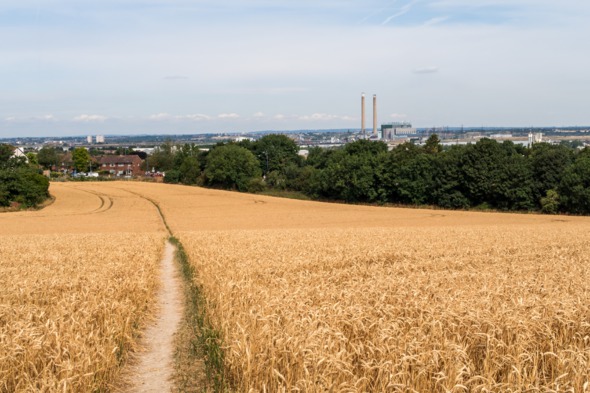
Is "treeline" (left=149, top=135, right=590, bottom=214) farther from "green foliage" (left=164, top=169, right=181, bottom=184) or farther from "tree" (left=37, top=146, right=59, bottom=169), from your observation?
"tree" (left=37, top=146, right=59, bottom=169)

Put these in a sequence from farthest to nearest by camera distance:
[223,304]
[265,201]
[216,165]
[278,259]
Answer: [216,165] → [265,201] → [278,259] → [223,304]

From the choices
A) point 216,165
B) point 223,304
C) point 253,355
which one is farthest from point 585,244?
point 216,165

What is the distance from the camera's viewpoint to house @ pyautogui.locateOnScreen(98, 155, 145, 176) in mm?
168625

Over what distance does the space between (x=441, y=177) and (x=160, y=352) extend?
66124mm

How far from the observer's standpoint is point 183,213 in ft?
186

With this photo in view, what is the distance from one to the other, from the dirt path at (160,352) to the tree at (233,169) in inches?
3086

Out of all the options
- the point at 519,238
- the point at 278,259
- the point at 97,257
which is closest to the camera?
the point at 278,259

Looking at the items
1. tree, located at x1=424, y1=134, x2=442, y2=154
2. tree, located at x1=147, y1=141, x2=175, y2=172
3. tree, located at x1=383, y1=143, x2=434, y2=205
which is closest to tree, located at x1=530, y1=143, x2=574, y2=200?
tree, located at x1=383, y1=143, x2=434, y2=205

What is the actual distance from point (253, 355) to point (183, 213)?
2033 inches

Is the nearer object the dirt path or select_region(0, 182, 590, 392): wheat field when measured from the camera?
select_region(0, 182, 590, 392): wheat field

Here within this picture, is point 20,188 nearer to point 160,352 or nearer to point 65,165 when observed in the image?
point 160,352

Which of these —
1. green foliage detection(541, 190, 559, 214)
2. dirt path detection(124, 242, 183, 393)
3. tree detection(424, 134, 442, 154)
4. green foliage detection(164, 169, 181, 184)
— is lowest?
green foliage detection(541, 190, 559, 214)

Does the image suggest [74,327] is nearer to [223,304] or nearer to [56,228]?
[223,304]

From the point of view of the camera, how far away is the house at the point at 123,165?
168625mm
